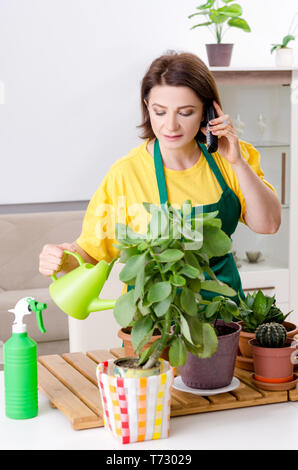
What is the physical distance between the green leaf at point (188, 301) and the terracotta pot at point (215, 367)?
0.18m

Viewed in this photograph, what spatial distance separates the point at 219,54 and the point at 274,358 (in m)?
2.51

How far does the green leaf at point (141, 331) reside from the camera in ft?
3.91

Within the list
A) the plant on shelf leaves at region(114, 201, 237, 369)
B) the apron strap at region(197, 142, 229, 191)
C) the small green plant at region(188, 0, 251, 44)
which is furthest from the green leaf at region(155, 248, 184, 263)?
the small green plant at region(188, 0, 251, 44)

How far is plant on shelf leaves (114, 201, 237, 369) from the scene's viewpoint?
1162 mm

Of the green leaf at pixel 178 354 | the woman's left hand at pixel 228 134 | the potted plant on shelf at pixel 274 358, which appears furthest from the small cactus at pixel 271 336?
the woman's left hand at pixel 228 134

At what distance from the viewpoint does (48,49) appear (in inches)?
148

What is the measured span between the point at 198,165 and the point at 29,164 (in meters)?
2.07

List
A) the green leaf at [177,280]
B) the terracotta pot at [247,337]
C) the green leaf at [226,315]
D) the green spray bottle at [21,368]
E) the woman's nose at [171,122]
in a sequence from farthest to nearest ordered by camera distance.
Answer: the woman's nose at [171,122], the terracotta pot at [247,337], the green leaf at [226,315], the green spray bottle at [21,368], the green leaf at [177,280]

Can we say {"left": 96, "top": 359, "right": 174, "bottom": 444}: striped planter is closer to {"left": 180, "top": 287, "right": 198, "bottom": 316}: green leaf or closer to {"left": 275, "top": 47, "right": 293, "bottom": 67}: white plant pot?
{"left": 180, "top": 287, "right": 198, "bottom": 316}: green leaf

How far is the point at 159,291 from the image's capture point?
115 centimetres

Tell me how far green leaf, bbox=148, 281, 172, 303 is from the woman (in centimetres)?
64

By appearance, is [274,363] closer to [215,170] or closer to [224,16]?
[215,170]

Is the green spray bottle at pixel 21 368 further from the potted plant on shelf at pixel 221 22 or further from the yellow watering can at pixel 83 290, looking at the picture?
the potted plant on shelf at pixel 221 22

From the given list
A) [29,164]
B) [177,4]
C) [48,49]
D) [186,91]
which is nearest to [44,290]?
[29,164]
